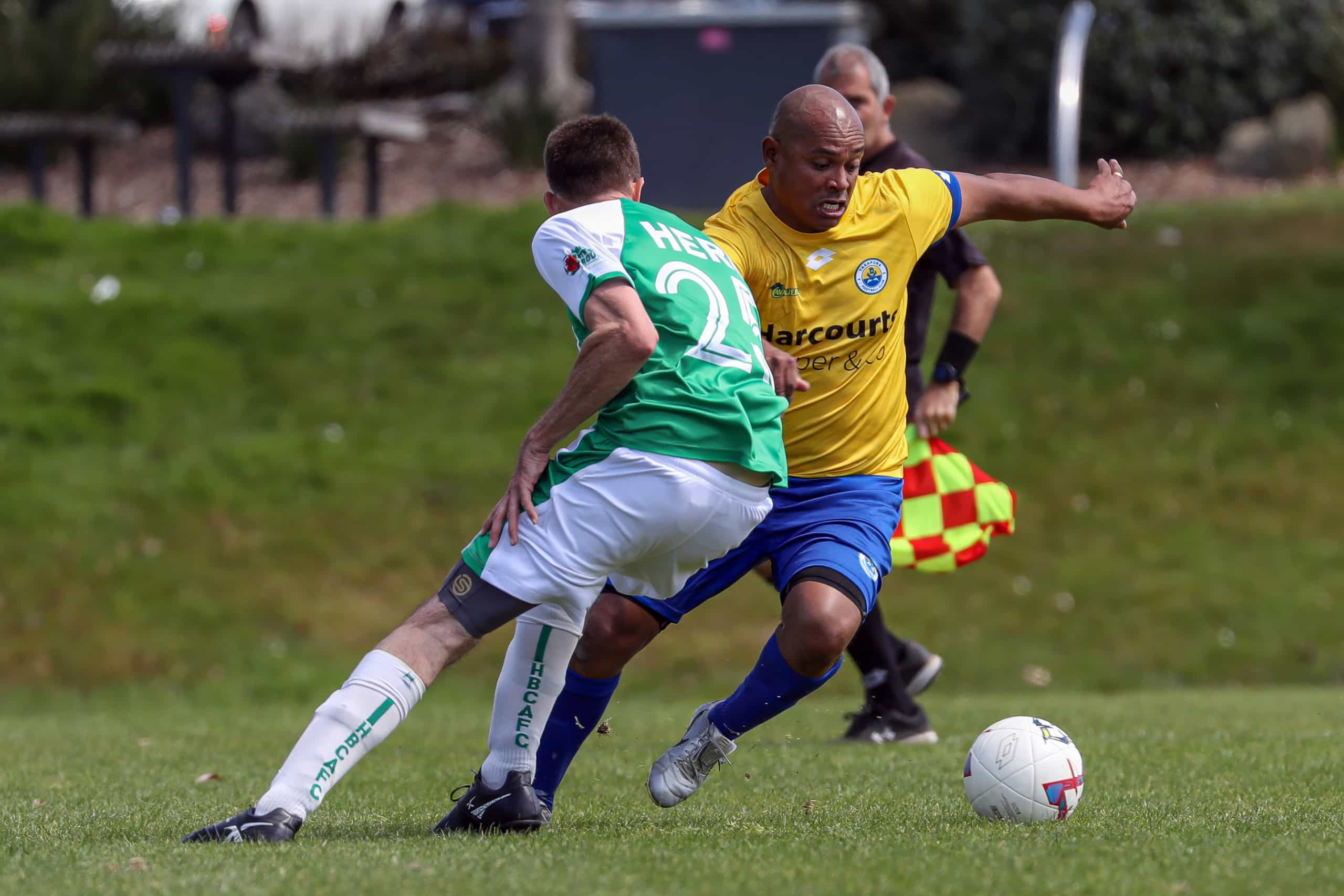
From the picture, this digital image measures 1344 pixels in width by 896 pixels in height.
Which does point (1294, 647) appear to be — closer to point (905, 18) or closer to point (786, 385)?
point (786, 385)

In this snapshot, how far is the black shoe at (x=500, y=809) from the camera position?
4.59 metres

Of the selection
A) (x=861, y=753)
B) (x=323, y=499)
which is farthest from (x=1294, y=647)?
(x=323, y=499)

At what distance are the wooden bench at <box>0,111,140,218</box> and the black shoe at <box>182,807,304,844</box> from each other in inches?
555

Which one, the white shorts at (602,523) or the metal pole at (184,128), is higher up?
the white shorts at (602,523)

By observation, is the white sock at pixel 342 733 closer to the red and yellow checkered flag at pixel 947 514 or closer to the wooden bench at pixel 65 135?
the red and yellow checkered flag at pixel 947 514

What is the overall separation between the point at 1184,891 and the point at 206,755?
4803mm

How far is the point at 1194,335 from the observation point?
14.1 metres

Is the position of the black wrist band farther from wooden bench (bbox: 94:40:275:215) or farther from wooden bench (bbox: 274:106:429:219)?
wooden bench (bbox: 94:40:275:215)

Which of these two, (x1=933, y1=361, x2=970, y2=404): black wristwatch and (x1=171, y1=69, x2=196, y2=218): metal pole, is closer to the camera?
(x1=933, y1=361, x2=970, y2=404): black wristwatch

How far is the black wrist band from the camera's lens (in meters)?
6.79

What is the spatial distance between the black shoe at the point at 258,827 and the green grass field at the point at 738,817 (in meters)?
0.05

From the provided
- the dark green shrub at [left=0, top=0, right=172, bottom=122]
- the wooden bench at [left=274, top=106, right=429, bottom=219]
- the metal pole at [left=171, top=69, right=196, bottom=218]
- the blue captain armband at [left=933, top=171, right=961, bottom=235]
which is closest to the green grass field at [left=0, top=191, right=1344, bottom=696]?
the wooden bench at [left=274, top=106, right=429, bottom=219]

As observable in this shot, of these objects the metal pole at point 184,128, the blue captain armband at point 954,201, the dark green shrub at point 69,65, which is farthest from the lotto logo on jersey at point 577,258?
the dark green shrub at point 69,65

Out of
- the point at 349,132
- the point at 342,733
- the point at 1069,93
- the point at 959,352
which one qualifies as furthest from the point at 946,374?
the point at 349,132
